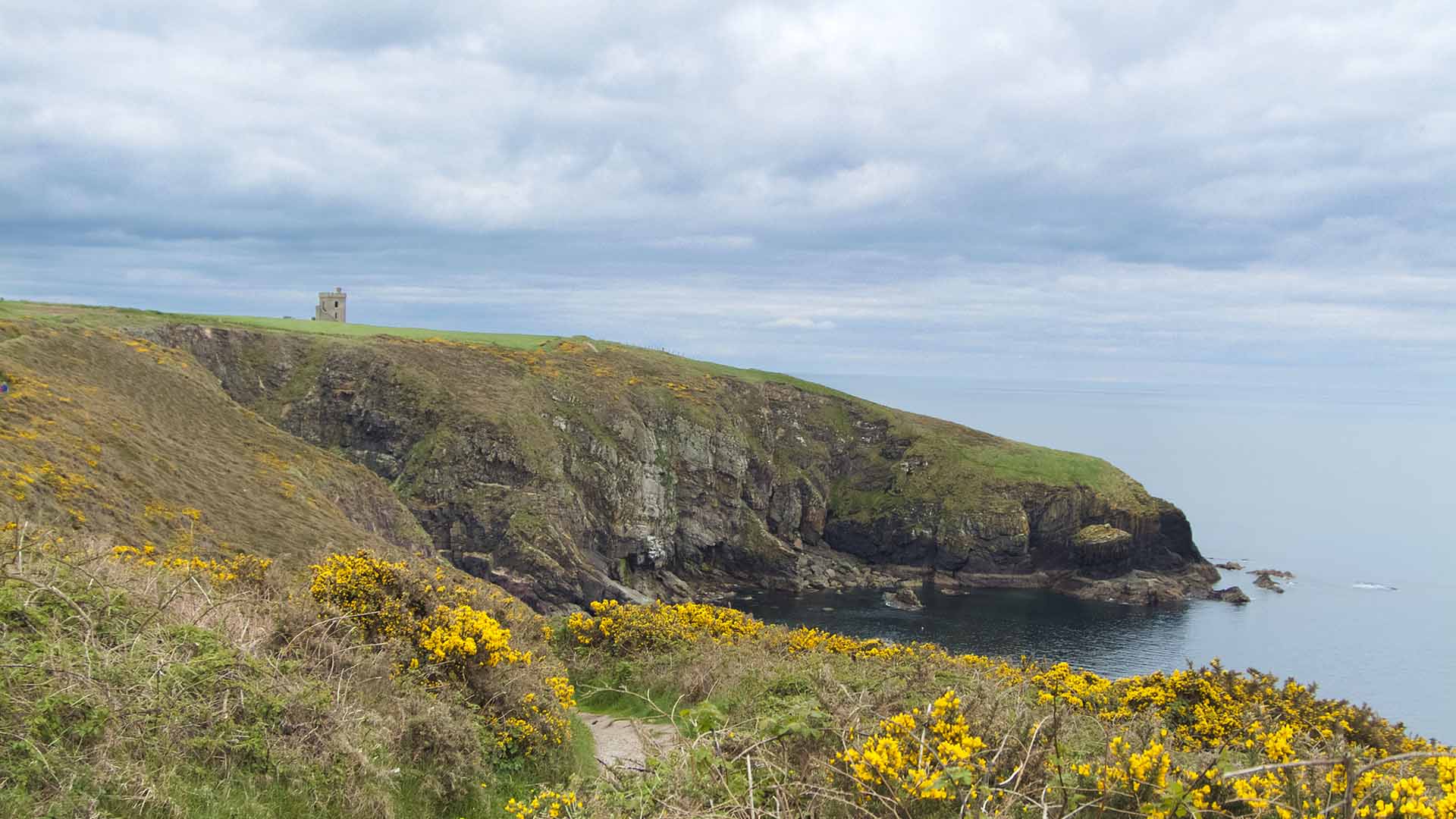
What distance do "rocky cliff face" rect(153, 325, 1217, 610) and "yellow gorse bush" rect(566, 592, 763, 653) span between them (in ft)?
172

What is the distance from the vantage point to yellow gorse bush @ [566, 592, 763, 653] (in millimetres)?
21938

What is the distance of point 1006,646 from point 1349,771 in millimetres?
73704

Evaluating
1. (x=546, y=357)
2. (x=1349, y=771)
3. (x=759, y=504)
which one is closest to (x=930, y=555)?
(x=759, y=504)

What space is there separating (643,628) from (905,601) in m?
71.0

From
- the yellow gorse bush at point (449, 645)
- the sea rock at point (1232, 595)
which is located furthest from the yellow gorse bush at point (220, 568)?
the sea rock at point (1232, 595)

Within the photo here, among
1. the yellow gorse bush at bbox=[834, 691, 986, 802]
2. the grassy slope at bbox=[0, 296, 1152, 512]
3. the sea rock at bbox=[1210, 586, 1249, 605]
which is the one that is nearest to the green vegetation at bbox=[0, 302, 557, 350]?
the grassy slope at bbox=[0, 296, 1152, 512]

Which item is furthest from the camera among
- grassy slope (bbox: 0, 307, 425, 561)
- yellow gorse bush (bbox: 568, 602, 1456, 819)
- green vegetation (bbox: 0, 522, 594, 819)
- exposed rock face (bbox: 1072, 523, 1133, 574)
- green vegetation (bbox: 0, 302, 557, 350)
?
exposed rock face (bbox: 1072, 523, 1133, 574)

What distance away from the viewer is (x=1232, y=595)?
9062 centimetres

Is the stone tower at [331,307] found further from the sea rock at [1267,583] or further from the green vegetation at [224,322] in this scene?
the sea rock at [1267,583]

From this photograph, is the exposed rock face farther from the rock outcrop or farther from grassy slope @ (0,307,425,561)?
grassy slope @ (0,307,425,561)

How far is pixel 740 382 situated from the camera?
120438 mm

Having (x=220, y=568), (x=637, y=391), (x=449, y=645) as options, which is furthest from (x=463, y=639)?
(x=637, y=391)

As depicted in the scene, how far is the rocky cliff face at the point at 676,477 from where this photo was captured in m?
83.5

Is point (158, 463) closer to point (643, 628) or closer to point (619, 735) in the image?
point (643, 628)
